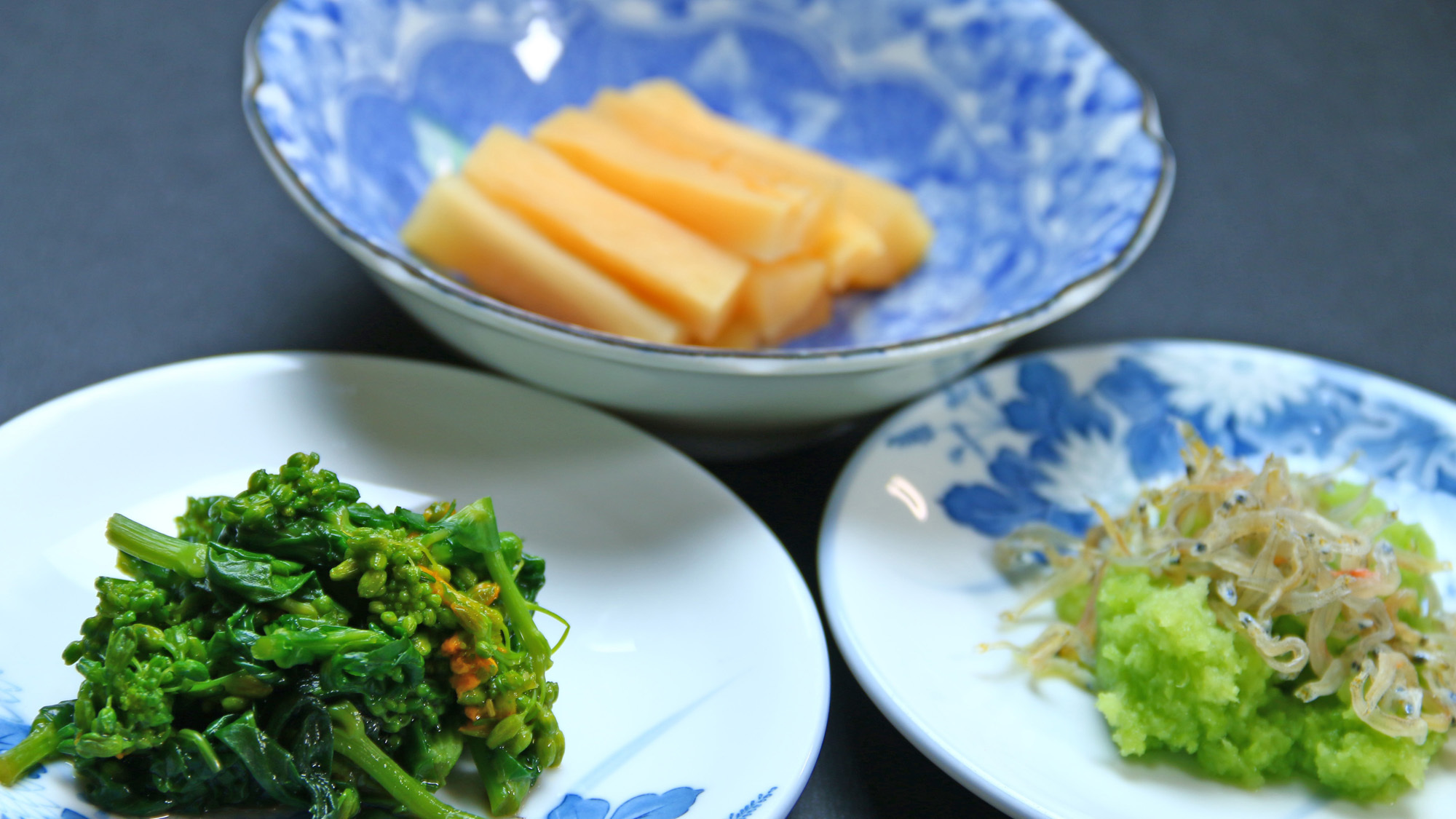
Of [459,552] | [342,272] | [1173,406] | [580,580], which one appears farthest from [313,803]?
[1173,406]

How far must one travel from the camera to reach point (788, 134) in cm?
235

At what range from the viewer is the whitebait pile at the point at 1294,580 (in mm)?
1305

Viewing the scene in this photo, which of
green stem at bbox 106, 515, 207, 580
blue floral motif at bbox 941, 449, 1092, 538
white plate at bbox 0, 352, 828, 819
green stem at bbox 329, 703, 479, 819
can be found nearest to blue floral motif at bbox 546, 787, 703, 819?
white plate at bbox 0, 352, 828, 819

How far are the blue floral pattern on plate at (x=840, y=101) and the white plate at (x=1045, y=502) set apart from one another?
7.7 inches

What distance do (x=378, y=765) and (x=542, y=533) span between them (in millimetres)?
454

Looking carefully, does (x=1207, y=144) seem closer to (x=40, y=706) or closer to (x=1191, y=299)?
(x=1191, y=299)

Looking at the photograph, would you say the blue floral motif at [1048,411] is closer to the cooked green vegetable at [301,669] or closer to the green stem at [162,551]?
the cooked green vegetable at [301,669]

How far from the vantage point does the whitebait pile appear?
4.28 ft

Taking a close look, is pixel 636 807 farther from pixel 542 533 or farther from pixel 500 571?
pixel 542 533

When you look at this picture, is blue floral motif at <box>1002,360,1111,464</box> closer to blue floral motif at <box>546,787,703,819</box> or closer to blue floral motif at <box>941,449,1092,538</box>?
blue floral motif at <box>941,449,1092,538</box>

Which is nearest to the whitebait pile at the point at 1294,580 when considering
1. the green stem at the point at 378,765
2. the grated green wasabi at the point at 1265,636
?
the grated green wasabi at the point at 1265,636

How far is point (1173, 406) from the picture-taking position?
183 centimetres

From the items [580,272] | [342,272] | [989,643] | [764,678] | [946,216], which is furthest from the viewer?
[946,216]

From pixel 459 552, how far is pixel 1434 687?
112cm
